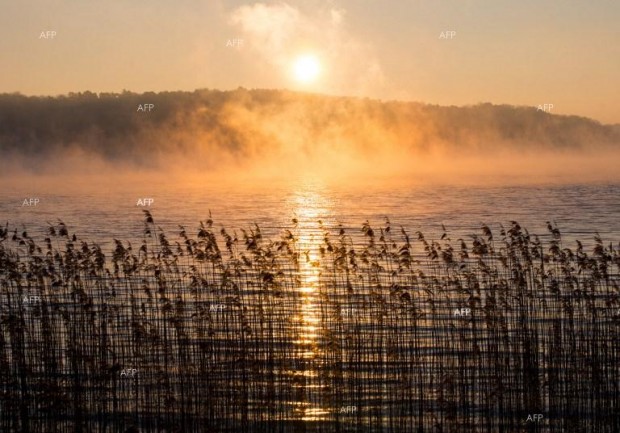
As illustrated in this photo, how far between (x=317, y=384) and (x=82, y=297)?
17.1ft

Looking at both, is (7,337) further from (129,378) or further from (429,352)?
(429,352)

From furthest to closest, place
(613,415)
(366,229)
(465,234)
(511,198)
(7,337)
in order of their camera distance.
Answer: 1. (511,198)
2. (465,234)
3. (7,337)
4. (366,229)
5. (613,415)

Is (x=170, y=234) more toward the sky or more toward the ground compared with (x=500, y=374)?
more toward the sky

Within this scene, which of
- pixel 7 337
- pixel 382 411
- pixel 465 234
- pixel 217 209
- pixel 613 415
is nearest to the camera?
pixel 613 415

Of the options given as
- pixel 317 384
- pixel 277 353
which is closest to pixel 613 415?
pixel 317 384

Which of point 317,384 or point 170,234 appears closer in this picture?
point 317,384

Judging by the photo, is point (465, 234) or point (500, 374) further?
point (465, 234)

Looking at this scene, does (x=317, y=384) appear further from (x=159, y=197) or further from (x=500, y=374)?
(x=159, y=197)

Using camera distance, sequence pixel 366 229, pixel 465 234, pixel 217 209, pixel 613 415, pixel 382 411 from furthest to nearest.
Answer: pixel 217 209 → pixel 465 234 → pixel 366 229 → pixel 382 411 → pixel 613 415

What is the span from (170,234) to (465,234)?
17.1m

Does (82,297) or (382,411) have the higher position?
(82,297)

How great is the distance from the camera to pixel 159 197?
109 m

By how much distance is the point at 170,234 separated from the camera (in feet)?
179

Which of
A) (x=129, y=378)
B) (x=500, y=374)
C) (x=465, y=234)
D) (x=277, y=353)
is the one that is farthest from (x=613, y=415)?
(x=465, y=234)
